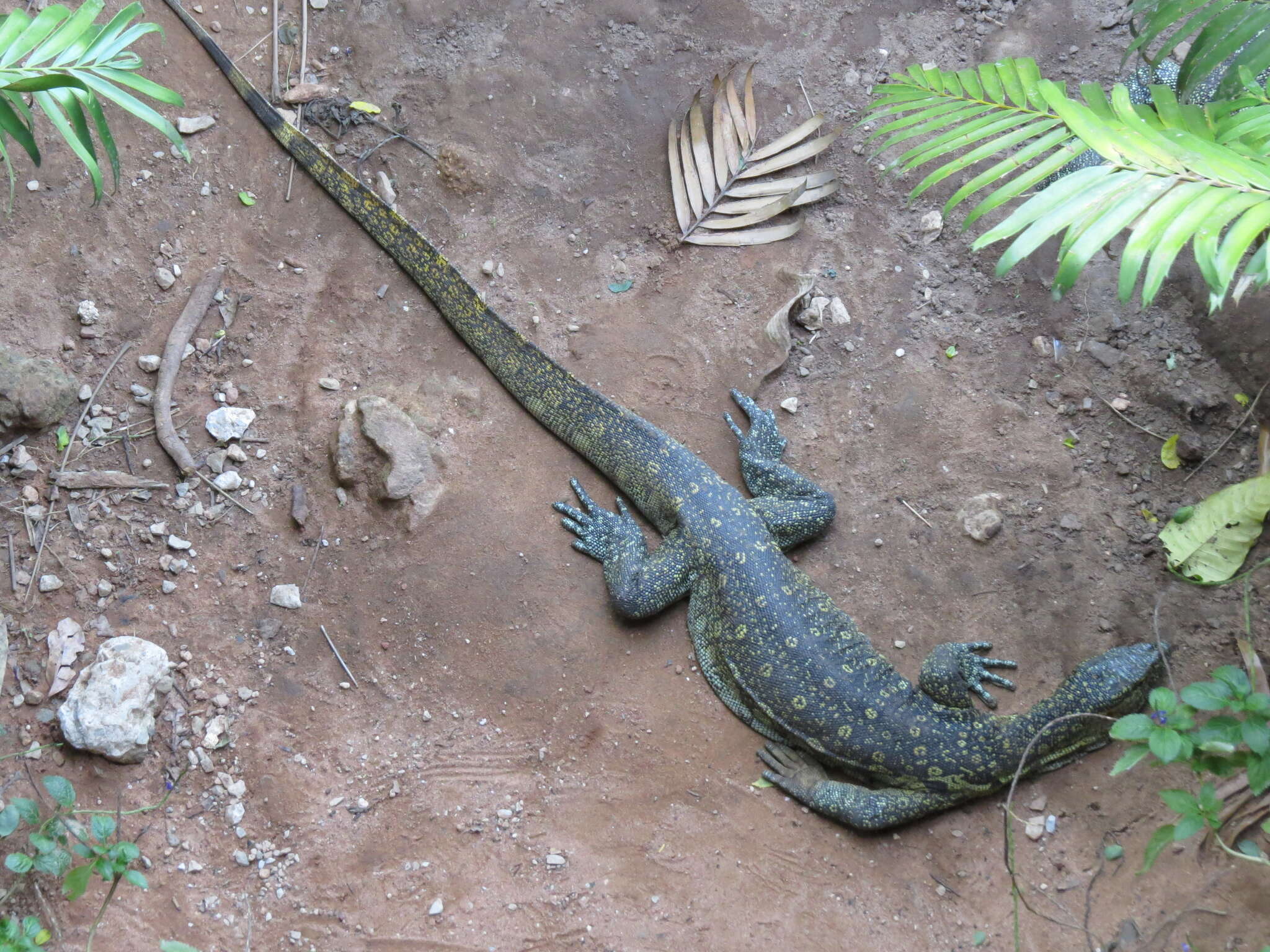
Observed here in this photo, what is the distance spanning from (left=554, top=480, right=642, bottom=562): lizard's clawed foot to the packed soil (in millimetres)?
133

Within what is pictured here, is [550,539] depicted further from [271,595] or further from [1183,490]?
[1183,490]

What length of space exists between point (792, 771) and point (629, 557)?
4.77 feet

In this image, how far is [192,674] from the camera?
15.5ft

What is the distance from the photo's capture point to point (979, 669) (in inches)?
194

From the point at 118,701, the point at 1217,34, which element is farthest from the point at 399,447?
the point at 1217,34

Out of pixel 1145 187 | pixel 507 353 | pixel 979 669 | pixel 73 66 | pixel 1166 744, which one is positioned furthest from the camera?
pixel 507 353

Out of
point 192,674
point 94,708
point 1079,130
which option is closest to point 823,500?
point 1079,130

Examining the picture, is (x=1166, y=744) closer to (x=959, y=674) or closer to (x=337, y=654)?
(x=959, y=674)

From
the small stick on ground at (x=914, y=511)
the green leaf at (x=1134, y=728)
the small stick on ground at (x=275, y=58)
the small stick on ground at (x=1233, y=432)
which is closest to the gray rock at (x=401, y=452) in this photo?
the small stick on ground at (x=275, y=58)

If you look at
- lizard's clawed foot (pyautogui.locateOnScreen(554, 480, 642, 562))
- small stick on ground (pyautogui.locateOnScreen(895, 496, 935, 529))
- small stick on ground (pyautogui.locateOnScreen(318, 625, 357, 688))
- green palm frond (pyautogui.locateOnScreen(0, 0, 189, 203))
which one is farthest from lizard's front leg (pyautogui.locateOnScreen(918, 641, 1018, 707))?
green palm frond (pyautogui.locateOnScreen(0, 0, 189, 203))

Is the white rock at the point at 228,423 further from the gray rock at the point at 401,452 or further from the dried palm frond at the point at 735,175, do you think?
the dried palm frond at the point at 735,175

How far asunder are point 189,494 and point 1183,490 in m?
5.51

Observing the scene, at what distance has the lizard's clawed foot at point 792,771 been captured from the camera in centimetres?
478

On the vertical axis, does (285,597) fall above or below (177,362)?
below
